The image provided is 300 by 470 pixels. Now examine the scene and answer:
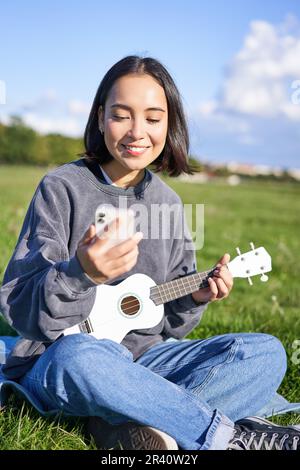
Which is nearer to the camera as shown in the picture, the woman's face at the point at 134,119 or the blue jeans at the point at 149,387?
the blue jeans at the point at 149,387

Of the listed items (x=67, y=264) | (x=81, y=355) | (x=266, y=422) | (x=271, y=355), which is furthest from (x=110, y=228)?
(x=266, y=422)

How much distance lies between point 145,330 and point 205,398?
53cm

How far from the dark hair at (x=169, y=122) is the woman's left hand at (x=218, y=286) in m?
0.65

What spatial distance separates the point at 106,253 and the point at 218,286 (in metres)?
1.19

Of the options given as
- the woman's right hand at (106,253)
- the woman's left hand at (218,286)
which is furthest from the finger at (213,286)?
the woman's right hand at (106,253)

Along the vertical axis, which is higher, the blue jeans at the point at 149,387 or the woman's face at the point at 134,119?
the woman's face at the point at 134,119

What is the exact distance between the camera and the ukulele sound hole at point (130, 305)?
130 inches

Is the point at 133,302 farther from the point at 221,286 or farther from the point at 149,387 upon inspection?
the point at 149,387

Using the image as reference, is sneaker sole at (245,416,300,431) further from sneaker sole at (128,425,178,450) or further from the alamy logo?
the alamy logo

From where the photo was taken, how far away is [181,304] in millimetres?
3541

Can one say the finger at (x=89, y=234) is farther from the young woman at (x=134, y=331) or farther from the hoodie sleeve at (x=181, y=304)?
the hoodie sleeve at (x=181, y=304)

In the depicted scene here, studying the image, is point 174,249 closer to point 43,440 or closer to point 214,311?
point 43,440

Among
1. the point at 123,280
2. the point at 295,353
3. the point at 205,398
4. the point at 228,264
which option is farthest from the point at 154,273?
the point at 295,353

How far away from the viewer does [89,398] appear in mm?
2670
